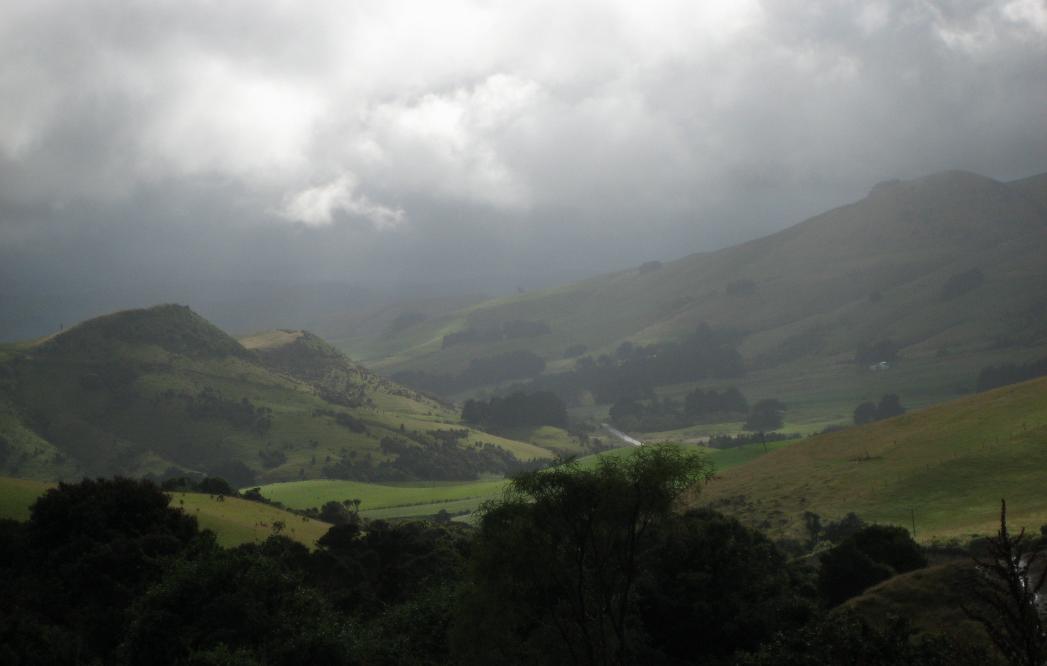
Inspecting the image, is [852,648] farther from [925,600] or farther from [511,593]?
[511,593]

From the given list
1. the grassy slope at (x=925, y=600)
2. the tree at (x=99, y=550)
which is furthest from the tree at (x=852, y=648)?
the tree at (x=99, y=550)

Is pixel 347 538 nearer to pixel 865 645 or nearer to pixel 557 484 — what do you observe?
pixel 557 484

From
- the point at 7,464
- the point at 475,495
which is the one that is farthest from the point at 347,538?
the point at 7,464

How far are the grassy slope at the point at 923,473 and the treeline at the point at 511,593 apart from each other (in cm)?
1197

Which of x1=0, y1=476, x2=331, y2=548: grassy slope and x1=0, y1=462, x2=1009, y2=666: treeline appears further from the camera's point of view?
x1=0, y1=476, x2=331, y2=548: grassy slope

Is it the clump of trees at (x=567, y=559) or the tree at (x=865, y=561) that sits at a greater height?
the clump of trees at (x=567, y=559)

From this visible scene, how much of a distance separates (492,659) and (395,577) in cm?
3199

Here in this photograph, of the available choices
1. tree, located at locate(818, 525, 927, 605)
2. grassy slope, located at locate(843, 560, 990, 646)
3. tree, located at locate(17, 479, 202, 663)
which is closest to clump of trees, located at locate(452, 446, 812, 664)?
grassy slope, located at locate(843, 560, 990, 646)

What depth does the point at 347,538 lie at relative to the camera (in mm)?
74625

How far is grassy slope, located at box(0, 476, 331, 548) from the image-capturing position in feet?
264

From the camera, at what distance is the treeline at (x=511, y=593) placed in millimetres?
34312

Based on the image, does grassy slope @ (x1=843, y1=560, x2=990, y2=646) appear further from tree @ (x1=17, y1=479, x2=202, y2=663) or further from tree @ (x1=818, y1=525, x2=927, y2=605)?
tree @ (x1=17, y1=479, x2=202, y2=663)

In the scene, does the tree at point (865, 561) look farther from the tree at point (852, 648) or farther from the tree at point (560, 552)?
the tree at point (852, 648)

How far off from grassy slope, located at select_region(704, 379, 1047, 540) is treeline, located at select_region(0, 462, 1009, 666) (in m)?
12.0
